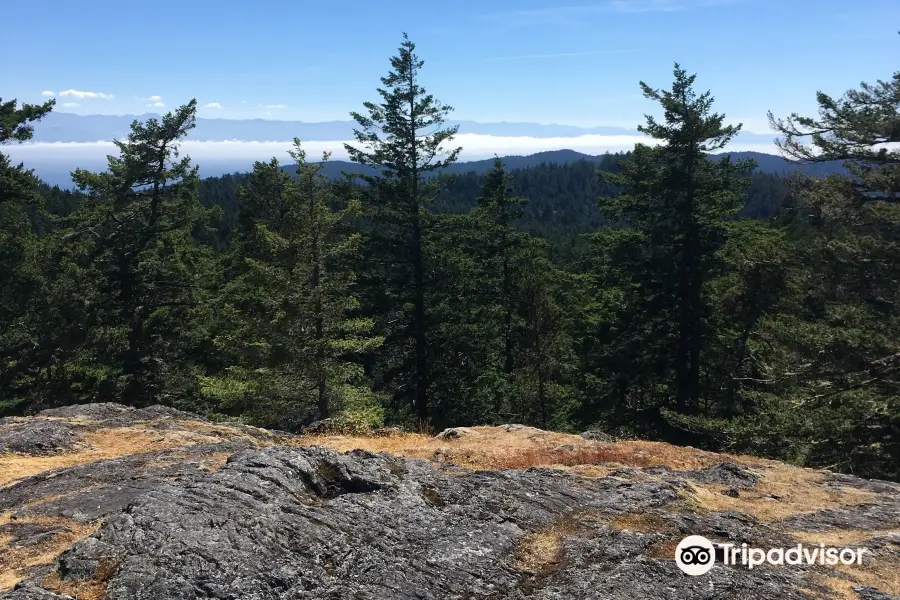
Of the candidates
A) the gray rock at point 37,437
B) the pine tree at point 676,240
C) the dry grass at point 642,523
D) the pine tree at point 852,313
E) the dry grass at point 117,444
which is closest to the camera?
the dry grass at point 642,523

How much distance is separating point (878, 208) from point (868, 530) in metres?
10.7

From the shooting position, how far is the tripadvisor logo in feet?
22.4

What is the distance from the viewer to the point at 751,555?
7.05m

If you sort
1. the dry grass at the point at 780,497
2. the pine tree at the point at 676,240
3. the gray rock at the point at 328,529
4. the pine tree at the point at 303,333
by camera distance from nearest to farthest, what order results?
the gray rock at the point at 328,529 → the dry grass at the point at 780,497 → the pine tree at the point at 303,333 → the pine tree at the point at 676,240

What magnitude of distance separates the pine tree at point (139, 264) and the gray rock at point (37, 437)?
10768 millimetres

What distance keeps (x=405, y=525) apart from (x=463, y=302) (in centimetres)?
1937

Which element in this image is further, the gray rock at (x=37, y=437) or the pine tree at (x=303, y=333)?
the pine tree at (x=303, y=333)

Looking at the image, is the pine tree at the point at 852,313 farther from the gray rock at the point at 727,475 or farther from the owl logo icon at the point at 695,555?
the owl logo icon at the point at 695,555

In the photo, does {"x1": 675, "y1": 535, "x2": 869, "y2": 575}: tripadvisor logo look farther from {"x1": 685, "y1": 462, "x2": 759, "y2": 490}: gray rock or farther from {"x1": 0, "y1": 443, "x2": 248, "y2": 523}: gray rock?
{"x1": 0, "y1": 443, "x2": 248, "y2": 523}: gray rock

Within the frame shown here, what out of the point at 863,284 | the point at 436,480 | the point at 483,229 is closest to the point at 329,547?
the point at 436,480

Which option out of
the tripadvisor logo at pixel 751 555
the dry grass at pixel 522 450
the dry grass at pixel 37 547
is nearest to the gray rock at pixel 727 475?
the dry grass at pixel 522 450

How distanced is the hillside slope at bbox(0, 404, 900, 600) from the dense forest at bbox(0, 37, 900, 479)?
5.64 meters

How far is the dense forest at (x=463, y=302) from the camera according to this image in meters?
15.1

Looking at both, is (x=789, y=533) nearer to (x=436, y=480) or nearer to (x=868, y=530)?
(x=868, y=530)
